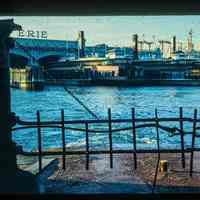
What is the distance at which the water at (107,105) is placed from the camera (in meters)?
4.71

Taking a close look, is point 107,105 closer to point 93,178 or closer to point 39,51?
point 93,178

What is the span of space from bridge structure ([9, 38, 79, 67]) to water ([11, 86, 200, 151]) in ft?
1.37

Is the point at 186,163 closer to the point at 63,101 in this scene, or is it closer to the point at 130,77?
the point at 130,77

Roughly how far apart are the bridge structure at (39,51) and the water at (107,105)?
1.37 feet

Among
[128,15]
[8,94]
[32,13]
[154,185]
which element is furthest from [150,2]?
[154,185]

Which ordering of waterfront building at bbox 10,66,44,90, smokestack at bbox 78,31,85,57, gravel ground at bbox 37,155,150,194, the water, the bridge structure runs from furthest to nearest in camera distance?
the water
smokestack at bbox 78,31,85,57
waterfront building at bbox 10,66,44,90
the bridge structure
gravel ground at bbox 37,155,150,194

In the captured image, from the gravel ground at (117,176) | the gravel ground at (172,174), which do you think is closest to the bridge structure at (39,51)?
the gravel ground at (117,176)

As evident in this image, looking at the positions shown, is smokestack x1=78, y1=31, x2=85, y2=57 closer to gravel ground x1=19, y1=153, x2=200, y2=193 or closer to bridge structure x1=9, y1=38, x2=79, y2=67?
bridge structure x1=9, y1=38, x2=79, y2=67

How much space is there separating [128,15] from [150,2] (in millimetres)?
329

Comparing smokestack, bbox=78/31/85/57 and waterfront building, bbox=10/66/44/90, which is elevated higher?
smokestack, bbox=78/31/85/57

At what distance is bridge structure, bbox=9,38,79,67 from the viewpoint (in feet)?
14.0

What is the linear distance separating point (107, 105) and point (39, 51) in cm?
113

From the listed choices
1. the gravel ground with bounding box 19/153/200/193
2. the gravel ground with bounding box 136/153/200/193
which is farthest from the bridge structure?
the gravel ground with bounding box 136/153/200/193

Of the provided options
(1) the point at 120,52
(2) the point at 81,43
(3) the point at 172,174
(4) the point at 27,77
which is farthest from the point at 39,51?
(3) the point at 172,174
